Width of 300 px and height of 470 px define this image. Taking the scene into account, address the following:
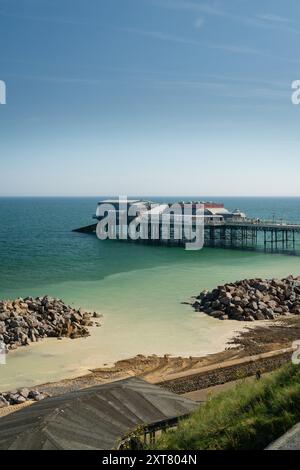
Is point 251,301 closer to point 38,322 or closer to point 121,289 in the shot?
point 121,289

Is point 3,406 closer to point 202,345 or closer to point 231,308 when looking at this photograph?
point 202,345

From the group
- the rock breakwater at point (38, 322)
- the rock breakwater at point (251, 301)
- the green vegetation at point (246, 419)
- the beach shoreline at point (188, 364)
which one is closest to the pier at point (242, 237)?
the rock breakwater at point (251, 301)

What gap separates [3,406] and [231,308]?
1516 cm

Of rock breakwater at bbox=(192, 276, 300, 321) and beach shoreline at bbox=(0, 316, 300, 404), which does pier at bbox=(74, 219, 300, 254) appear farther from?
beach shoreline at bbox=(0, 316, 300, 404)

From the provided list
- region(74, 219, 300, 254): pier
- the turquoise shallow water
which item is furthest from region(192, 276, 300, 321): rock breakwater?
region(74, 219, 300, 254): pier

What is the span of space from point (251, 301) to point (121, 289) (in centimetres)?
1010

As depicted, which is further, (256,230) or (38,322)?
(256,230)

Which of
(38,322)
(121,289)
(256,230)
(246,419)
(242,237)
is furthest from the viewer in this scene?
(256,230)

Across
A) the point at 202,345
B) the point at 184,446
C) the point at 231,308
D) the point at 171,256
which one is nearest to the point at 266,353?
the point at 202,345

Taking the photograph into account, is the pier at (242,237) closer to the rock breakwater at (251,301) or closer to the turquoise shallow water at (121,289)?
the turquoise shallow water at (121,289)

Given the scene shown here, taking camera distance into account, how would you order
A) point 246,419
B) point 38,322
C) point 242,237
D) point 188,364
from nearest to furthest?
1. point 246,419
2. point 188,364
3. point 38,322
4. point 242,237

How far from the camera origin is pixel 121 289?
34688mm

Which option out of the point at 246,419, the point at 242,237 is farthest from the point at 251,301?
the point at 242,237

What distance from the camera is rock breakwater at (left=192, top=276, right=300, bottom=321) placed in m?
26.6
